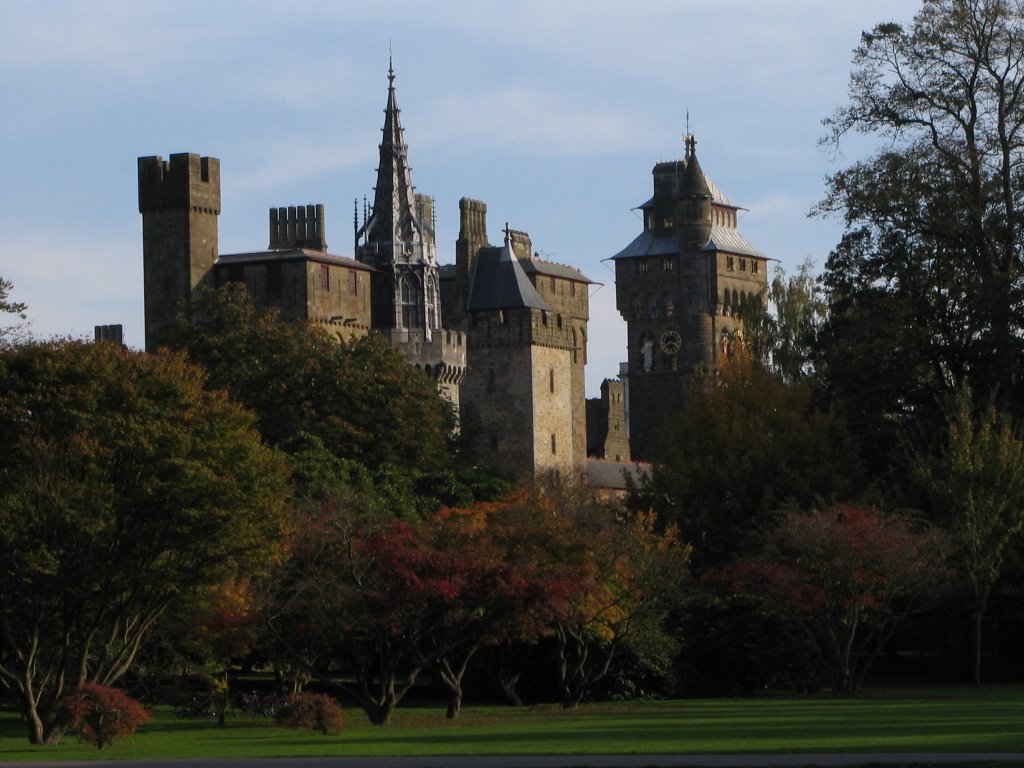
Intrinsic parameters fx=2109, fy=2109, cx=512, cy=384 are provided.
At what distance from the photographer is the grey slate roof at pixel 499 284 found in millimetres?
95312

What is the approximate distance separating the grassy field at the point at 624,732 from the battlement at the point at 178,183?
127ft

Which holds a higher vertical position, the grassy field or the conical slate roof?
the conical slate roof

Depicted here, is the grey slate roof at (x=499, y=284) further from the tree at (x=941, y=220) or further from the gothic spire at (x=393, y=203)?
the tree at (x=941, y=220)

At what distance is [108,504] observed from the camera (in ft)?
111

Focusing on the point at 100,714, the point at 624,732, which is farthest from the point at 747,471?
Result: the point at 100,714

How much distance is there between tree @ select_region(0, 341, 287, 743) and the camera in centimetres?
3353

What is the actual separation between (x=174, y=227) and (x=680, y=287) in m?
67.6

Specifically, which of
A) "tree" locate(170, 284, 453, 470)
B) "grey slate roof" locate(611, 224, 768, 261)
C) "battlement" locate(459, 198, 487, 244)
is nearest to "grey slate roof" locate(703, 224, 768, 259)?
"grey slate roof" locate(611, 224, 768, 261)

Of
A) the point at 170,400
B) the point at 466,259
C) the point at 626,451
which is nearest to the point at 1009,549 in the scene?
the point at 170,400

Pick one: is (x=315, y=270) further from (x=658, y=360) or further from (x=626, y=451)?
(x=658, y=360)

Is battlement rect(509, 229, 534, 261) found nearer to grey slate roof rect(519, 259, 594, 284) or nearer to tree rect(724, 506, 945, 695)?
grey slate roof rect(519, 259, 594, 284)

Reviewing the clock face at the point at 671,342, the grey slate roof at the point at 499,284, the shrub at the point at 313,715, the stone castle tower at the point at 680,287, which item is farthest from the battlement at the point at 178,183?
the clock face at the point at 671,342

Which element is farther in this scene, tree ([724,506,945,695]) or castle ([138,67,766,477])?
castle ([138,67,766,477])

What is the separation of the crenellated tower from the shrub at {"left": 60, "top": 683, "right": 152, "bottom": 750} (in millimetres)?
47433
